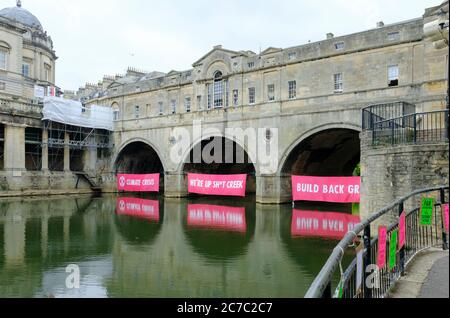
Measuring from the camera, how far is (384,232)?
515 centimetres

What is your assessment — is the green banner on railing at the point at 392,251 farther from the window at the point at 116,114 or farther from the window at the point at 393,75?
the window at the point at 116,114

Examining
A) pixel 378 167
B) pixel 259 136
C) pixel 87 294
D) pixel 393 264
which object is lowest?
pixel 87 294

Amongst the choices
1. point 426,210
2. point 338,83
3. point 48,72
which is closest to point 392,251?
point 426,210

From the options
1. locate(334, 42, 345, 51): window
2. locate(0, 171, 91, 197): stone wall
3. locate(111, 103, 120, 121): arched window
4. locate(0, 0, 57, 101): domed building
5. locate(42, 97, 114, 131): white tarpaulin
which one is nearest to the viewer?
locate(334, 42, 345, 51): window

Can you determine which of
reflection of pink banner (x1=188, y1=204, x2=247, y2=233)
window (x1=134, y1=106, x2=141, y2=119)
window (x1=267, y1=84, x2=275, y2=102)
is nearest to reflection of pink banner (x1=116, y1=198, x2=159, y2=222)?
reflection of pink banner (x1=188, y1=204, x2=247, y2=233)

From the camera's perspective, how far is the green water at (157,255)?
29.8ft

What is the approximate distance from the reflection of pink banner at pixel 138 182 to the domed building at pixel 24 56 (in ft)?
36.3

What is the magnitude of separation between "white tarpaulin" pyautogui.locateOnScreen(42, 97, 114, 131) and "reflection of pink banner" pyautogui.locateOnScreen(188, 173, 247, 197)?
1079 centimetres

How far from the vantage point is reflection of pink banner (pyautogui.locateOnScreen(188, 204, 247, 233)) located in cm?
1763

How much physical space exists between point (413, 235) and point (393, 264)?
2.33 m

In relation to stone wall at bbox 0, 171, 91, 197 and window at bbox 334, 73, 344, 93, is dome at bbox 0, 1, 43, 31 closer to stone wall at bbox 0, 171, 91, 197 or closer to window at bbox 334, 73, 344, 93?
stone wall at bbox 0, 171, 91, 197

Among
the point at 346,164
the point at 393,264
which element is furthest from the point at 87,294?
the point at 346,164

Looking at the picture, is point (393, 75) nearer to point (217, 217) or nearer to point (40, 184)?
point (217, 217)
